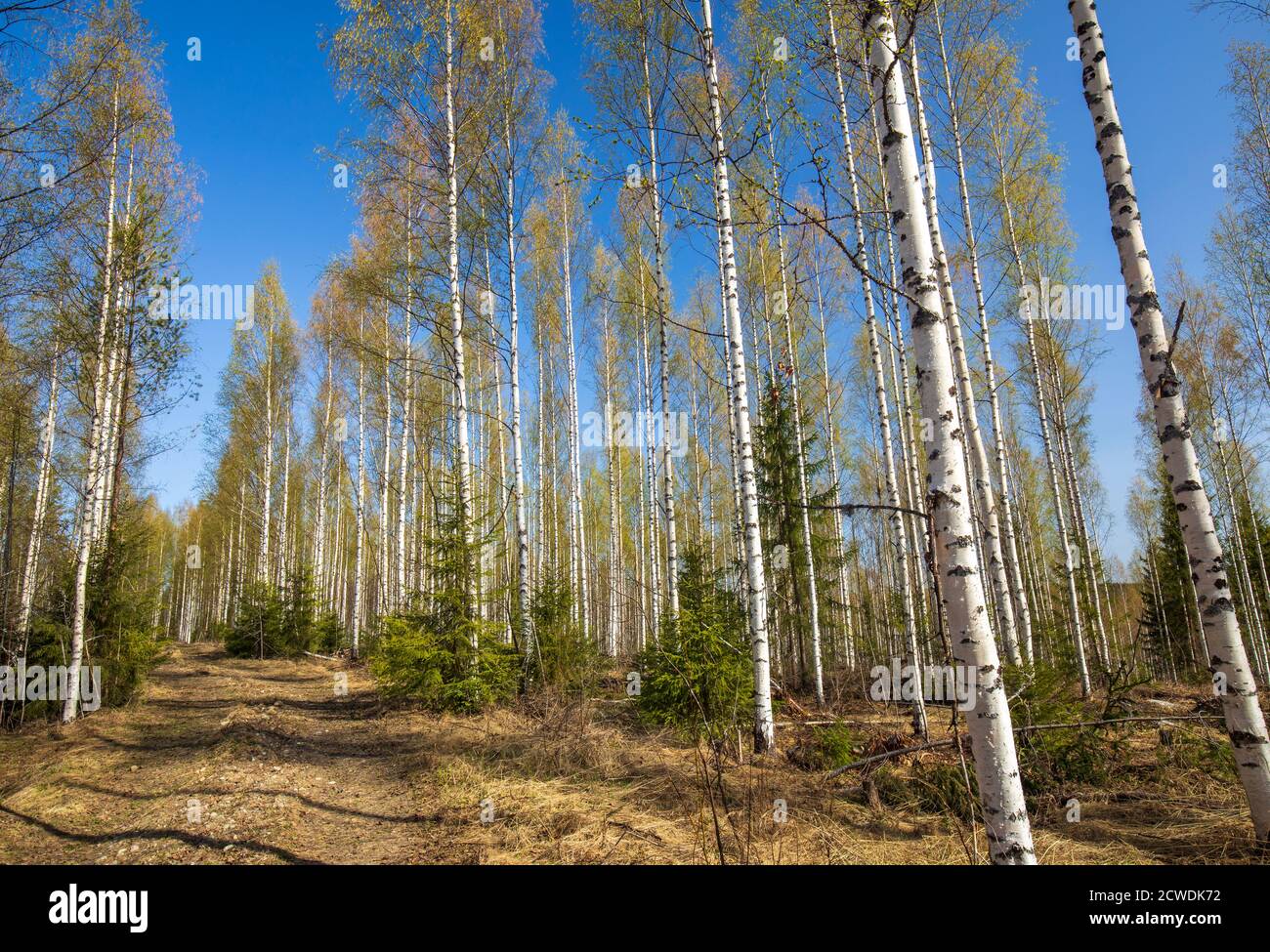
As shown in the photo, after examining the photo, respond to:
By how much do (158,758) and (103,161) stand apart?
8.62 meters

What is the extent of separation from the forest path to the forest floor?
2 cm

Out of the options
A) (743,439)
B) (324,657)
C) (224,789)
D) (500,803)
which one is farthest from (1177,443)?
(324,657)

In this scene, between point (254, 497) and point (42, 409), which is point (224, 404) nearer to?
point (254, 497)

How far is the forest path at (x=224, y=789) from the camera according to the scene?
13.3 feet

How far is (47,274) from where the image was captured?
332 inches

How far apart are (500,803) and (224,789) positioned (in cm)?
245

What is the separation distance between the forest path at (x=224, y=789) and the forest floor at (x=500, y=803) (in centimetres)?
2

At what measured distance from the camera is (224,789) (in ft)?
16.5

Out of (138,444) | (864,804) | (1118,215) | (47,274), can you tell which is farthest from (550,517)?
(1118,215)

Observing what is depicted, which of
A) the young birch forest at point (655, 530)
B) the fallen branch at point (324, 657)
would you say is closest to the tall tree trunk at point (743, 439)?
the young birch forest at point (655, 530)

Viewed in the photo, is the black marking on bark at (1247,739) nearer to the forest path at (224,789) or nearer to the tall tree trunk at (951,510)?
the tall tree trunk at (951,510)

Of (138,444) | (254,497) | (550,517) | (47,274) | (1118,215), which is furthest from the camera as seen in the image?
(254,497)

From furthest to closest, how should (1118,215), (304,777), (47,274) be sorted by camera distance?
(47,274) < (304,777) < (1118,215)

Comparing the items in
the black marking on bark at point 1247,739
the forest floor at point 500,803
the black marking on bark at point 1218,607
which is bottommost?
the forest floor at point 500,803
